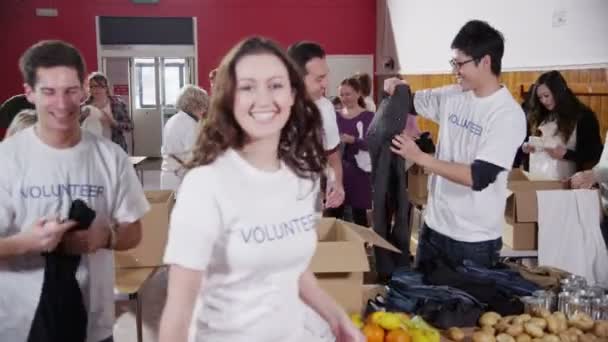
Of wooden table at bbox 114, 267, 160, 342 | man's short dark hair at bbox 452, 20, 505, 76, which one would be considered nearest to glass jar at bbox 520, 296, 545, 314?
man's short dark hair at bbox 452, 20, 505, 76

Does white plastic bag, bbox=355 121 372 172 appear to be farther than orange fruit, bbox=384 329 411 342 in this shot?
Yes

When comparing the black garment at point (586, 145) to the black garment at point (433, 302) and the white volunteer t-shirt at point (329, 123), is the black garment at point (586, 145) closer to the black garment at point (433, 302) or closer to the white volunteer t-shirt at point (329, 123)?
the white volunteer t-shirt at point (329, 123)

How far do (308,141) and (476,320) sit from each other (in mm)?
909

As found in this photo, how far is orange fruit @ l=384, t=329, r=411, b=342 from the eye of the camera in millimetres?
1647

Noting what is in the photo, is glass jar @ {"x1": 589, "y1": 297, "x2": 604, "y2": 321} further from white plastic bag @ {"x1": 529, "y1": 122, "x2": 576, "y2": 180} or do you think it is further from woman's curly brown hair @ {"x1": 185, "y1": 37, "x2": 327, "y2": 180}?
white plastic bag @ {"x1": 529, "y1": 122, "x2": 576, "y2": 180}

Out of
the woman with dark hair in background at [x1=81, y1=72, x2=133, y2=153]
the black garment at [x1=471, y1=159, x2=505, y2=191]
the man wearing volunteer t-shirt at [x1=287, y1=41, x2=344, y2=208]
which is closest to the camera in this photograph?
the black garment at [x1=471, y1=159, x2=505, y2=191]

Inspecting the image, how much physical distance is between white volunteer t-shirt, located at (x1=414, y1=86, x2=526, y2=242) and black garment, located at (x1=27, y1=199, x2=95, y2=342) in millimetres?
1384

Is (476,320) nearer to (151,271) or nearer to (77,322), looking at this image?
(77,322)

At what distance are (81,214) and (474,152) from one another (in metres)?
1.45

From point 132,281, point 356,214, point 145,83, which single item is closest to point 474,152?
point 132,281

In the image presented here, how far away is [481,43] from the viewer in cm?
228

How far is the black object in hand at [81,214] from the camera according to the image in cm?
153

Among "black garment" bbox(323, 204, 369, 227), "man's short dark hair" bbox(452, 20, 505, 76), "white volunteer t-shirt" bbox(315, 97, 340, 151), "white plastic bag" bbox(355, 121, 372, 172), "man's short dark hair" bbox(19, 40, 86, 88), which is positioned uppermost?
"man's short dark hair" bbox(452, 20, 505, 76)

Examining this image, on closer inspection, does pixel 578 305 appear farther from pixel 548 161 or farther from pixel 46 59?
pixel 548 161
